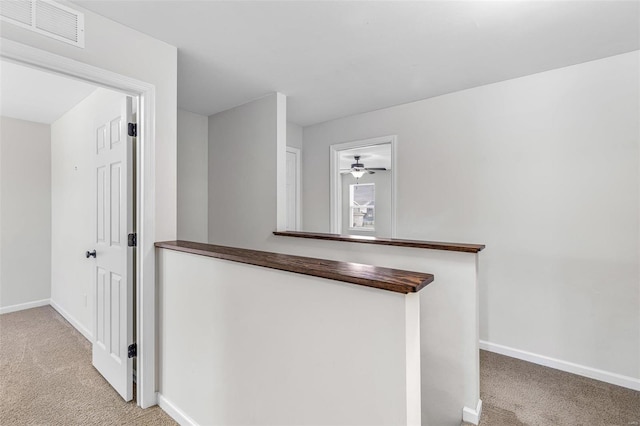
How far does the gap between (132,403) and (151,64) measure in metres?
2.17

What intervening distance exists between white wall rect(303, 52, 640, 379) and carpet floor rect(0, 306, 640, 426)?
10.7 inches

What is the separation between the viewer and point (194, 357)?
169cm

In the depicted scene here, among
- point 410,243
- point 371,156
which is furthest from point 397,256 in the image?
point 371,156

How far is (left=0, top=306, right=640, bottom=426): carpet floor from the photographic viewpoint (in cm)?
180

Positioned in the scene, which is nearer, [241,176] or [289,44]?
[289,44]

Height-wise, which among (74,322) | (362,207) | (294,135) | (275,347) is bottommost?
(74,322)

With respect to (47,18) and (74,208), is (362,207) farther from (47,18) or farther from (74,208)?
(47,18)

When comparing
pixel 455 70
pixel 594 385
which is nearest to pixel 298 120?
pixel 455 70

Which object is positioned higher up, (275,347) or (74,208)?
(74,208)

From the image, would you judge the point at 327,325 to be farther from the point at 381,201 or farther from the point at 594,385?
the point at 381,201

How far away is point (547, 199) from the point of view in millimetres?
2455

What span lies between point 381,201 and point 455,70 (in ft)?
19.5

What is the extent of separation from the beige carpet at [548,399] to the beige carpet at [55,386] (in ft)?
6.76

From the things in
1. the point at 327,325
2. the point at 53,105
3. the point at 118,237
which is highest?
the point at 53,105
